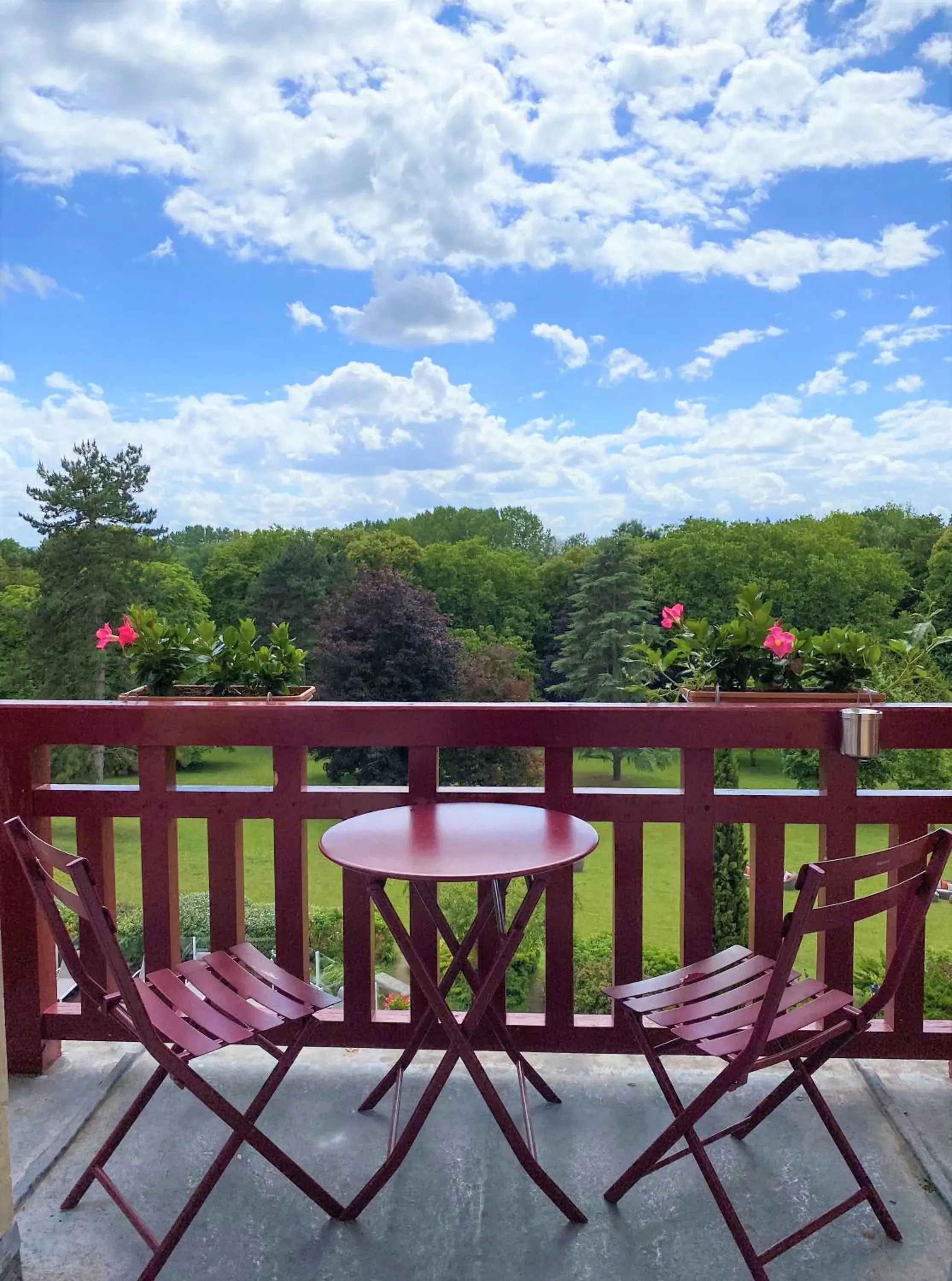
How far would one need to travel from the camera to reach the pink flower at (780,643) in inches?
103

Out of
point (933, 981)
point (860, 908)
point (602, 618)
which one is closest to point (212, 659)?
point (860, 908)

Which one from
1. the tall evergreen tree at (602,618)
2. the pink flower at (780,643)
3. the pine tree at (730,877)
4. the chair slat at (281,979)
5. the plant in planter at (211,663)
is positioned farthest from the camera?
the tall evergreen tree at (602,618)

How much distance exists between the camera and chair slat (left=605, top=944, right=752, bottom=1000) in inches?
76.6

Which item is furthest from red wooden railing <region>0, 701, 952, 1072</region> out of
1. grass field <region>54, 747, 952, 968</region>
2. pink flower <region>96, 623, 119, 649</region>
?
grass field <region>54, 747, 952, 968</region>

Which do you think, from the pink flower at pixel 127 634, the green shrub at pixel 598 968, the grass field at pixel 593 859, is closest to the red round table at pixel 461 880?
the pink flower at pixel 127 634

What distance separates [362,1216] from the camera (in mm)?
1865

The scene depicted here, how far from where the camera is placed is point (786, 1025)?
1752 mm

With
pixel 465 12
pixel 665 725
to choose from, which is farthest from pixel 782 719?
pixel 465 12

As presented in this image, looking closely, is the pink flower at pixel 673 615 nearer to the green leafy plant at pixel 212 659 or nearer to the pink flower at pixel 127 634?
the green leafy plant at pixel 212 659

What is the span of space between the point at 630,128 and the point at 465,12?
2478 centimetres

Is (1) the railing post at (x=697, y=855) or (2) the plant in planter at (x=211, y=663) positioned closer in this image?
(1) the railing post at (x=697, y=855)

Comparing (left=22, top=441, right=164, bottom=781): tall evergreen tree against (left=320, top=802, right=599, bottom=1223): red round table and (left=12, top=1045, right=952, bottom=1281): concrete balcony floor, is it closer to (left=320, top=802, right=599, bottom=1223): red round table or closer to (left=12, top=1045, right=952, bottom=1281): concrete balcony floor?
(left=12, top=1045, right=952, bottom=1281): concrete balcony floor

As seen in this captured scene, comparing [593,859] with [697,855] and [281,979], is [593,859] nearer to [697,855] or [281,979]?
[697,855]

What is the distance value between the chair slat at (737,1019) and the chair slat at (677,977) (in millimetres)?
118
